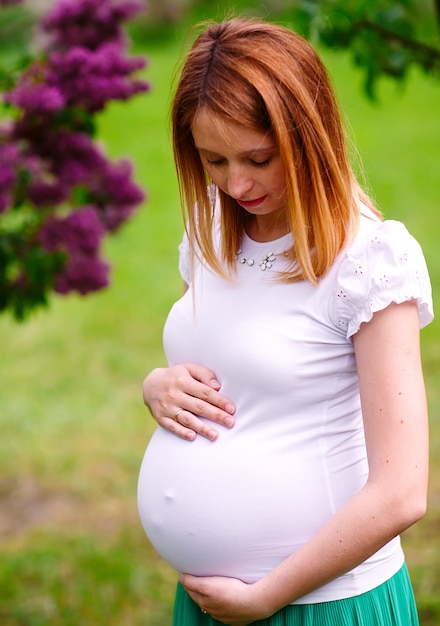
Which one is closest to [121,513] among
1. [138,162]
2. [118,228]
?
[118,228]

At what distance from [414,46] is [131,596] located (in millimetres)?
2064

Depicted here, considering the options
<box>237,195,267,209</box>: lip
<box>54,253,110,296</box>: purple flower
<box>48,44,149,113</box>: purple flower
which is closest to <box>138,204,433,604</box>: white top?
<box>237,195,267,209</box>: lip

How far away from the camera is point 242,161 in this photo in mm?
1424

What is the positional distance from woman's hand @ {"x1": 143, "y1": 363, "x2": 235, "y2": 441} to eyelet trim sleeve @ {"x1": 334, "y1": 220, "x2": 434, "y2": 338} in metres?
0.27

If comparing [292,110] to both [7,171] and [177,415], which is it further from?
[7,171]

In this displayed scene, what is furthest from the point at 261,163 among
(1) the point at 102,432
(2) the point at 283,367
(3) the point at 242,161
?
(1) the point at 102,432

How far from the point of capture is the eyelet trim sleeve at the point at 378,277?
1355 millimetres

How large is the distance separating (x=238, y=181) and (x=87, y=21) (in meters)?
1.20

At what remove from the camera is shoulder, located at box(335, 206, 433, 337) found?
1356 mm

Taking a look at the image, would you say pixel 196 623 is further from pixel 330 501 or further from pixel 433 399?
pixel 433 399

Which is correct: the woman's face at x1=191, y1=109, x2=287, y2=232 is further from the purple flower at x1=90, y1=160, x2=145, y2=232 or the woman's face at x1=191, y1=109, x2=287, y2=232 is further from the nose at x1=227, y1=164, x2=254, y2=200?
the purple flower at x1=90, y1=160, x2=145, y2=232

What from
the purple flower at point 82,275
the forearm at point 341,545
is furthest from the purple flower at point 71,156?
the forearm at point 341,545

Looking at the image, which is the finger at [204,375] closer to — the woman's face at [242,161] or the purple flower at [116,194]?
the woman's face at [242,161]

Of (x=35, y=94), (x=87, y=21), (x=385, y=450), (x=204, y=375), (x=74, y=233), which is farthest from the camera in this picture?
(x=74, y=233)
